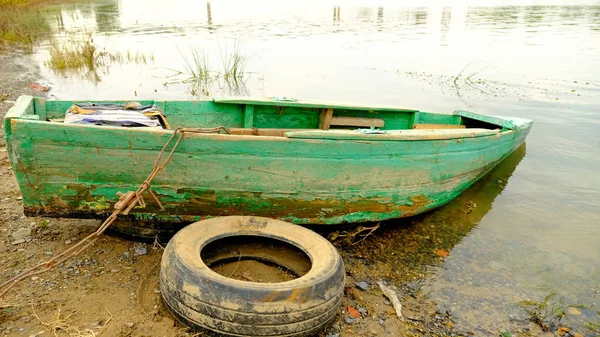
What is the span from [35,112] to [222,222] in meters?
2.23

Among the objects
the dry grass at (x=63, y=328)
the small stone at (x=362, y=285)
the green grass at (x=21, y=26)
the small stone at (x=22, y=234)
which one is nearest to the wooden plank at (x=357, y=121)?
the small stone at (x=362, y=285)

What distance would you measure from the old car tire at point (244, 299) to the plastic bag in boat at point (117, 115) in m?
1.30

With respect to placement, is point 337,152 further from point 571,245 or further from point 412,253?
point 571,245

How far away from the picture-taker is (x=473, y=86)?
39.7ft

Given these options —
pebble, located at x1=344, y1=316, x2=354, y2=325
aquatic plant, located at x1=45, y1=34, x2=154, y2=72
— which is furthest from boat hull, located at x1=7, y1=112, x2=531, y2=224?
aquatic plant, located at x1=45, y1=34, x2=154, y2=72

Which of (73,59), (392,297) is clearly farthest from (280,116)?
(73,59)

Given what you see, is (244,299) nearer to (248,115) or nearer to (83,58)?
(248,115)

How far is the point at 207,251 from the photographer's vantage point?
3764 mm

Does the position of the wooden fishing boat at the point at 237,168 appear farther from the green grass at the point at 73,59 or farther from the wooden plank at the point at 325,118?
the green grass at the point at 73,59

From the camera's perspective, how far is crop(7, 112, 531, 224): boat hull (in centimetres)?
358

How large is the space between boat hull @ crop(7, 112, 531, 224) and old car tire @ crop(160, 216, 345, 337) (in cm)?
74

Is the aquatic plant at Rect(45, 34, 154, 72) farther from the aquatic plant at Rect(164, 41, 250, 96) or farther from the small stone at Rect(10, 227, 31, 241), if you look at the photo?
the small stone at Rect(10, 227, 31, 241)

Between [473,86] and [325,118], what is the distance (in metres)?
7.83

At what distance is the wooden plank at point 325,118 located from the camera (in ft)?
18.6
